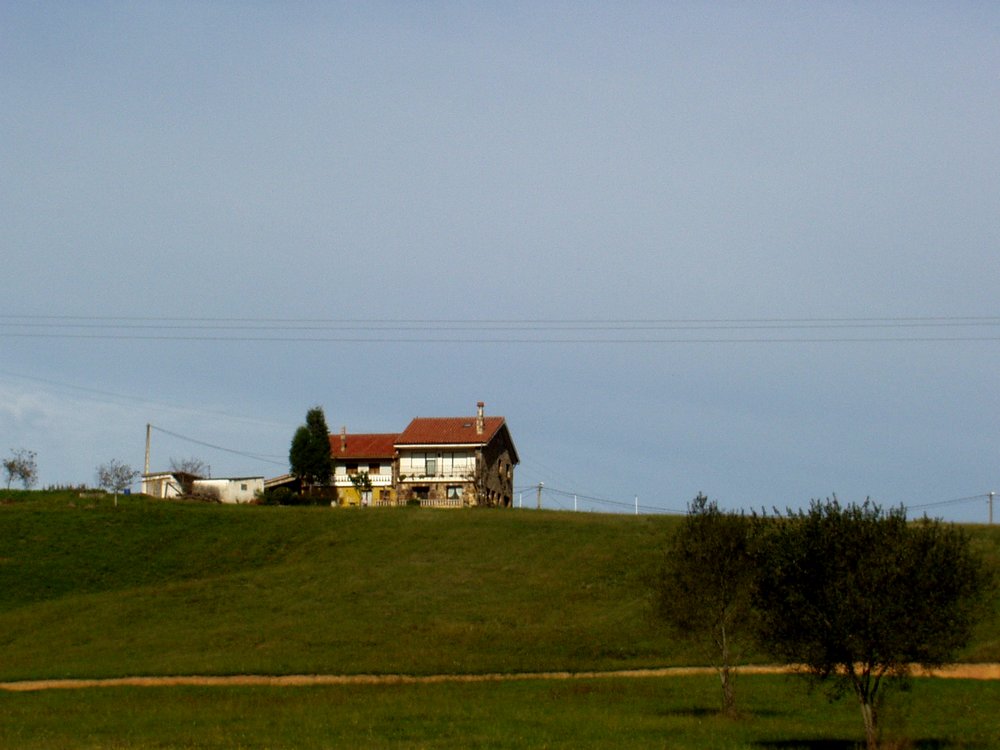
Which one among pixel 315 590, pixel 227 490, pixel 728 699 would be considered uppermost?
pixel 227 490

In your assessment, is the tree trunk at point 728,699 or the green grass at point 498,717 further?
the tree trunk at point 728,699

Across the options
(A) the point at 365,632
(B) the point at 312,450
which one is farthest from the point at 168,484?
(A) the point at 365,632

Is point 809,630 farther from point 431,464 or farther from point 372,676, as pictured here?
point 431,464

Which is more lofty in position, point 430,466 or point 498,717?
point 430,466

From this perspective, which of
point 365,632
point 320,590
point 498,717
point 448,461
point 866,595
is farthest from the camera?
point 448,461

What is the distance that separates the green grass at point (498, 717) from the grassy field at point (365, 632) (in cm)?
18

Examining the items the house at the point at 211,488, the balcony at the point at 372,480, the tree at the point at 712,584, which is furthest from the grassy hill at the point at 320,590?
the balcony at the point at 372,480

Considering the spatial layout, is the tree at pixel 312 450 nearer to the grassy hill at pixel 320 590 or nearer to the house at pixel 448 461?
the house at pixel 448 461

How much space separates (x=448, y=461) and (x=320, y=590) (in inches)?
1995

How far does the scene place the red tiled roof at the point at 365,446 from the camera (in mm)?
138000

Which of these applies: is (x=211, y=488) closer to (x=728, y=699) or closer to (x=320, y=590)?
(x=320, y=590)

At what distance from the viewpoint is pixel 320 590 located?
80.5 metres

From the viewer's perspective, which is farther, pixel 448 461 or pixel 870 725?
pixel 448 461

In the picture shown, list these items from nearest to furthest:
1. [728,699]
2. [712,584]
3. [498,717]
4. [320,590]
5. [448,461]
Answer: [498,717]
[728,699]
[712,584]
[320,590]
[448,461]
